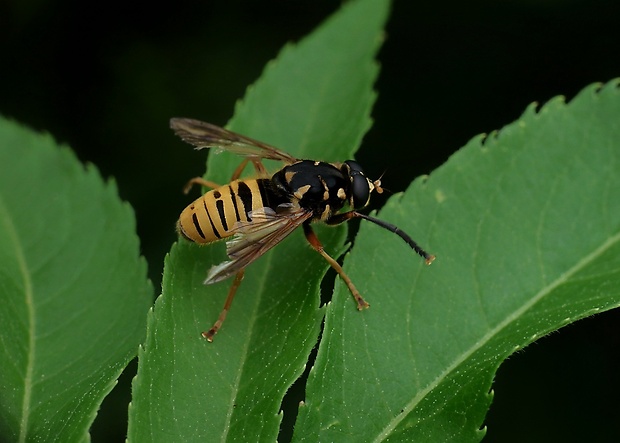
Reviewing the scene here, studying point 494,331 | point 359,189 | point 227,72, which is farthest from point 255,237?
point 227,72

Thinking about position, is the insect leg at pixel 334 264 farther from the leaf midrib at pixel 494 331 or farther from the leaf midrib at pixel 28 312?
the leaf midrib at pixel 28 312

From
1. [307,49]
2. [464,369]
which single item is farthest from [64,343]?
[307,49]

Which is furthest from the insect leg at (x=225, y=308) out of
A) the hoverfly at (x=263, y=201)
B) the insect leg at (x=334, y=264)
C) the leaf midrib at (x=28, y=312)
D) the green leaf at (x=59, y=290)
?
the leaf midrib at (x=28, y=312)

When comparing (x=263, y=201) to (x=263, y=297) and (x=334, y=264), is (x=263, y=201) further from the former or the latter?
(x=334, y=264)

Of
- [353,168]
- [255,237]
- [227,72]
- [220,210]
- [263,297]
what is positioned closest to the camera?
[263,297]

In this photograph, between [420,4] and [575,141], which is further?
[420,4]

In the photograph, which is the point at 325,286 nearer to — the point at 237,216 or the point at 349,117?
the point at 237,216
